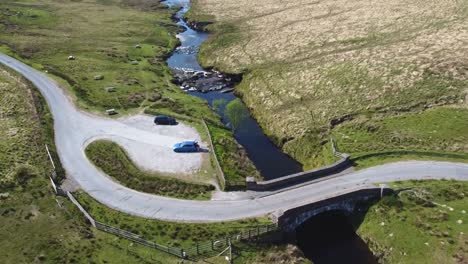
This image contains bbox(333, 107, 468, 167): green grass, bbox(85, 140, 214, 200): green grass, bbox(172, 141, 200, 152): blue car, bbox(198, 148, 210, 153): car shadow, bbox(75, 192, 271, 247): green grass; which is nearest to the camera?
bbox(75, 192, 271, 247): green grass

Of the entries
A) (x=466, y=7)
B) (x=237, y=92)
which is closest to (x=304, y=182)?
(x=237, y=92)

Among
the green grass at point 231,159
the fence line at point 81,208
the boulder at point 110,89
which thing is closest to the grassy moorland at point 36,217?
the fence line at point 81,208

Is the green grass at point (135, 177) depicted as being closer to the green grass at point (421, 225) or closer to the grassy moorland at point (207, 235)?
the grassy moorland at point (207, 235)

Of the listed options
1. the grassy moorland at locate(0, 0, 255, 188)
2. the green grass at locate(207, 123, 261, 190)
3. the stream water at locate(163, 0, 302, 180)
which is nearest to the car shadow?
the green grass at locate(207, 123, 261, 190)

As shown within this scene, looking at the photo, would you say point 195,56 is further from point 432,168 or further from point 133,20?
point 432,168

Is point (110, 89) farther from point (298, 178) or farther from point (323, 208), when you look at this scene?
point (323, 208)

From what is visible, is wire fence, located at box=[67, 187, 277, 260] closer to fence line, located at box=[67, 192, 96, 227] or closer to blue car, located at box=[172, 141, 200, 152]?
fence line, located at box=[67, 192, 96, 227]

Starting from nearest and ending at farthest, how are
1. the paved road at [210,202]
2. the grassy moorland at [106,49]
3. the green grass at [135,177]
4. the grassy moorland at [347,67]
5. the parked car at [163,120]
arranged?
the paved road at [210,202]
the green grass at [135,177]
the grassy moorland at [347,67]
the parked car at [163,120]
the grassy moorland at [106,49]

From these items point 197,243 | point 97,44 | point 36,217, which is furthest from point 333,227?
point 97,44

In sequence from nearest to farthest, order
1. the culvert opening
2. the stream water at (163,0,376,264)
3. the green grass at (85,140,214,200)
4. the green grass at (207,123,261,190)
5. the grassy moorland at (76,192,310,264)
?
the grassy moorland at (76,192,310,264) < the culvert opening < the stream water at (163,0,376,264) < the green grass at (85,140,214,200) < the green grass at (207,123,261,190)
